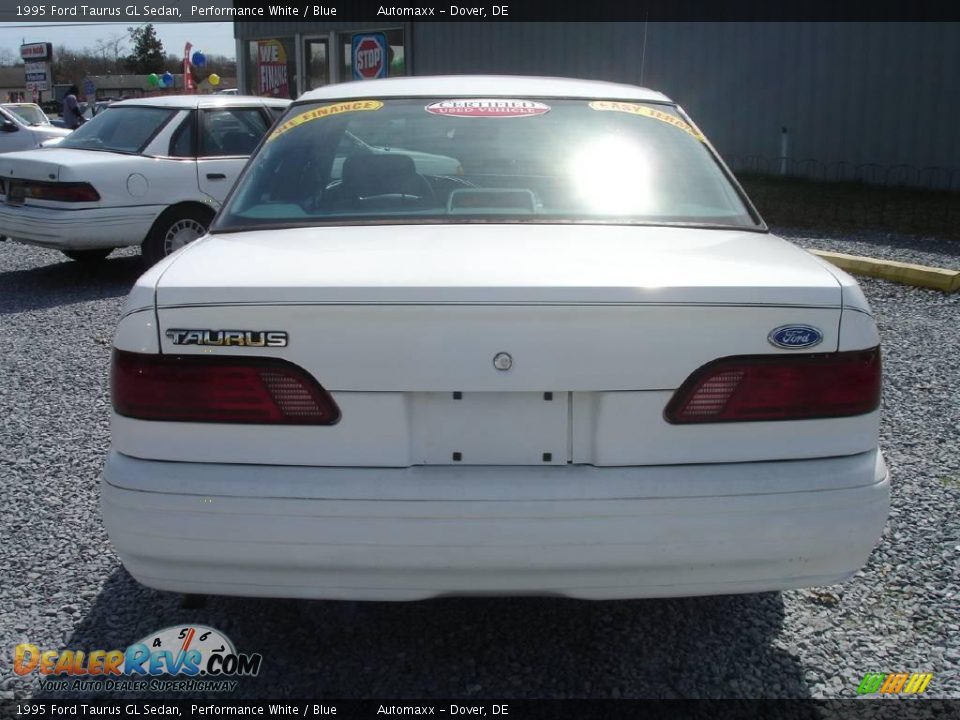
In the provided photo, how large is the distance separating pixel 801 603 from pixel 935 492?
3.74ft

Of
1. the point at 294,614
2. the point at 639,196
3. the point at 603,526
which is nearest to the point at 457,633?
the point at 294,614

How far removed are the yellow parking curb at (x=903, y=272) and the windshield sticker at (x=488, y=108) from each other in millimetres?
5324

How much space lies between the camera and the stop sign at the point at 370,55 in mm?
22172

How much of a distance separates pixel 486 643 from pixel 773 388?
114 cm

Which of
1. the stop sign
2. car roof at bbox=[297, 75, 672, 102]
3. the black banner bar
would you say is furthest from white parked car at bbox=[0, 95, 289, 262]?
the stop sign

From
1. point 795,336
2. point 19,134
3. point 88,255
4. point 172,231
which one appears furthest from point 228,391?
point 19,134

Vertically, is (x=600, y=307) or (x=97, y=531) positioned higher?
(x=600, y=307)

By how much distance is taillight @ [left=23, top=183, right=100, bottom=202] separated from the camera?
25.0 ft

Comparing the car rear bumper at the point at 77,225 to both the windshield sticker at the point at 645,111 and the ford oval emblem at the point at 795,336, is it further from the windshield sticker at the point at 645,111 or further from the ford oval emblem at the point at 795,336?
the ford oval emblem at the point at 795,336

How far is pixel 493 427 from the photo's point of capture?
89.5 inches

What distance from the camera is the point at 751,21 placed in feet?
51.8

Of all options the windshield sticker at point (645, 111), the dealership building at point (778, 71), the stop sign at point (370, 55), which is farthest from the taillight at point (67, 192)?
the stop sign at point (370, 55)

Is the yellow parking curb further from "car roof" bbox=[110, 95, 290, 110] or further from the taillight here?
the taillight

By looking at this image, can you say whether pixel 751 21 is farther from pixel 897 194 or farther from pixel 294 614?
pixel 294 614
